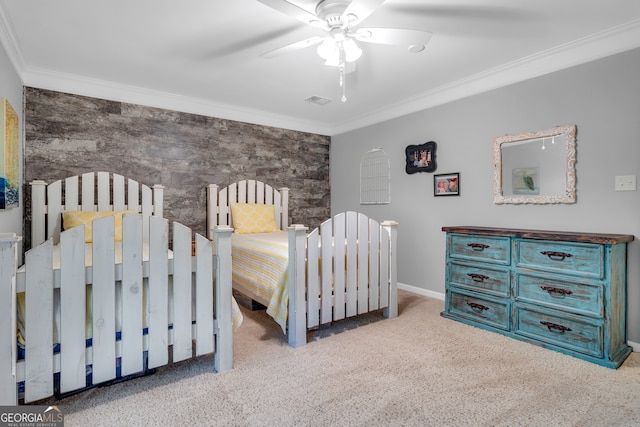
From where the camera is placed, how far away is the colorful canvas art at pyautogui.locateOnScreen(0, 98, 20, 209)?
2153 millimetres

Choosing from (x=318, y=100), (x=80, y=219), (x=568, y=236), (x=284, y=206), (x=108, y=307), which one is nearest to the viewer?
(x=108, y=307)

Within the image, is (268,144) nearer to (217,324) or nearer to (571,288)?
(217,324)

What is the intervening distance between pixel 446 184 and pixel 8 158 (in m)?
3.73

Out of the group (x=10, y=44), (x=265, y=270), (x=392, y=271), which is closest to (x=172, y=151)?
(x=10, y=44)

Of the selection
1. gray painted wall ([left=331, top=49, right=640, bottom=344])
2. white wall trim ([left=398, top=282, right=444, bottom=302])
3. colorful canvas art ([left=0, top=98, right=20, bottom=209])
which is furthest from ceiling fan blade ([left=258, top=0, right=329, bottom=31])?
white wall trim ([left=398, top=282, right=444, bottom=302])

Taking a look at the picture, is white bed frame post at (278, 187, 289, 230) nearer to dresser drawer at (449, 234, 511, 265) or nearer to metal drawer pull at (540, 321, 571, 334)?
dresser drawer at (449, 234, 511, 265)

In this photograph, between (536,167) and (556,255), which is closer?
(556,255)

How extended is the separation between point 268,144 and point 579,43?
334cm

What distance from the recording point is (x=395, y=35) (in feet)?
6.57

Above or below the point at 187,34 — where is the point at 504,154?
below

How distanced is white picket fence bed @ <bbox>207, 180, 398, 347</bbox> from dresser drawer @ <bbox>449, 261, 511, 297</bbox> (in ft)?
1.78

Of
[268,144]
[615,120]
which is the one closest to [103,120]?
[268,144]

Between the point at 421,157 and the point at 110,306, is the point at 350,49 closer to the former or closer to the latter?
the point at 421,157

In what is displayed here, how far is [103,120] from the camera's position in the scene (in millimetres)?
3357
